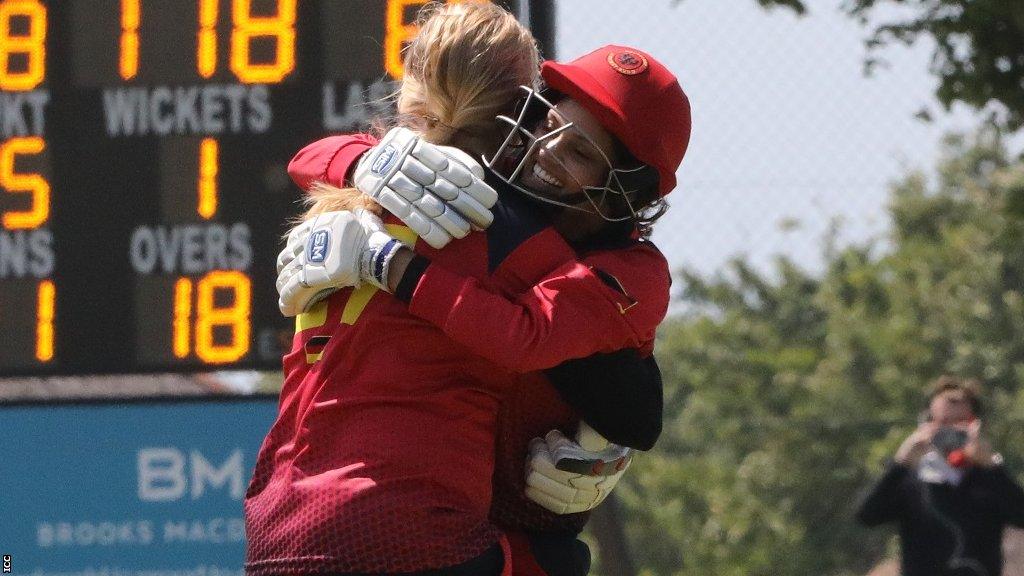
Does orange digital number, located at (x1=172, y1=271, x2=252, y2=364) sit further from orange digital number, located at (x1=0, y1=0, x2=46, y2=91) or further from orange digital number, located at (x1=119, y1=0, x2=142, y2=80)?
orange digital number, located at (x1=0, y1=0, x2=46, y2=91)

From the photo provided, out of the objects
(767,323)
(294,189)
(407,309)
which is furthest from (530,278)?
(767,323)

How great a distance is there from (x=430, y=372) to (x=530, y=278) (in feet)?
0.59

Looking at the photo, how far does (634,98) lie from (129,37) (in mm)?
2752

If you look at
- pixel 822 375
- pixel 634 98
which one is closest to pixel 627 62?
pixel 634 98

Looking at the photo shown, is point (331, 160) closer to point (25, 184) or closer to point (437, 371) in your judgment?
point (437, 371)

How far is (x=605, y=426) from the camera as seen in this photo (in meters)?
2.63

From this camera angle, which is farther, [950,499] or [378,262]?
[950,499]

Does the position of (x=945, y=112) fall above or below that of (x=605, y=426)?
below

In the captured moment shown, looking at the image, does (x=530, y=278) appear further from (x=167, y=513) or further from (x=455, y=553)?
(x=167, y=513)

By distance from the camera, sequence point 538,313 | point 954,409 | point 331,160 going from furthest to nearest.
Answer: point 954,409 < point 331,160 < point 538,313

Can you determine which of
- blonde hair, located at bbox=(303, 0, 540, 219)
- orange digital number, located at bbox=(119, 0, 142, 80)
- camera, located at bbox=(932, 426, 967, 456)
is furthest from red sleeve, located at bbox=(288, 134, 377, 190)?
camera, located at bbox=(932, 426, 967, 456)

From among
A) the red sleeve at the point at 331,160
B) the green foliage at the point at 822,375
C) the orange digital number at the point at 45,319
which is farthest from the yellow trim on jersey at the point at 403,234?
the green foliage at the point at 822,375

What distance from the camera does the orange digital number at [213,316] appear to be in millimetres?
5004

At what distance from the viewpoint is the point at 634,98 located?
2.61 metres
